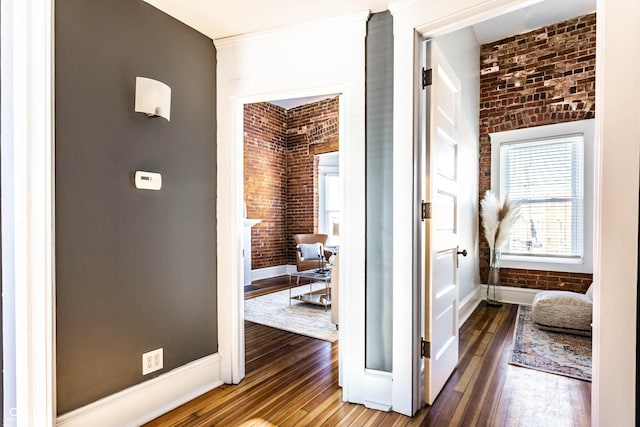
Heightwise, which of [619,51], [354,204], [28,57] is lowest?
[354,204]

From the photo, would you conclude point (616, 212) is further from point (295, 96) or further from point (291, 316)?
point (291, 316)

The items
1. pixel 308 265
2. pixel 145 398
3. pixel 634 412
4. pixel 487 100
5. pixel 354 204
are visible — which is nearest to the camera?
pixel 634 412

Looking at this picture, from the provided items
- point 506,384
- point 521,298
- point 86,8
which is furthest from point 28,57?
point 521,298

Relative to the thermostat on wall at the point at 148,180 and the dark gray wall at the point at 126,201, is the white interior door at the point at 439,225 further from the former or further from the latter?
the thermostat on wall at the point at 148,180

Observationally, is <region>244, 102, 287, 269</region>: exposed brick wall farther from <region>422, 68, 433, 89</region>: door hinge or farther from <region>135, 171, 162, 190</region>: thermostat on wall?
<region>422, 68, 433, 89</region>: door hinge

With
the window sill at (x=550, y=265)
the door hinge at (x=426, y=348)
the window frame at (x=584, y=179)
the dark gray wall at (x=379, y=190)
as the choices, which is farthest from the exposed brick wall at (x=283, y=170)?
the door hinge at (x=426, y=348)

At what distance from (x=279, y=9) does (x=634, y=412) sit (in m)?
2.56

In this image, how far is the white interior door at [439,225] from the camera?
2.10 metres

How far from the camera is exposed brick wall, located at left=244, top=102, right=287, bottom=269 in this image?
6309 mm

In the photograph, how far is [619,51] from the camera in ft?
3.97

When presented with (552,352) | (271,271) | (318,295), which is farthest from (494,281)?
(271,271)

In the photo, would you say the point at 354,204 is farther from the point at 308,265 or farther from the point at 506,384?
the point at 308,265

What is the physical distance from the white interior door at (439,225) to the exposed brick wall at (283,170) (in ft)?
13.5

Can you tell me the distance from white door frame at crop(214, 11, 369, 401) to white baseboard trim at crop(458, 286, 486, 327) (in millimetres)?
2107
